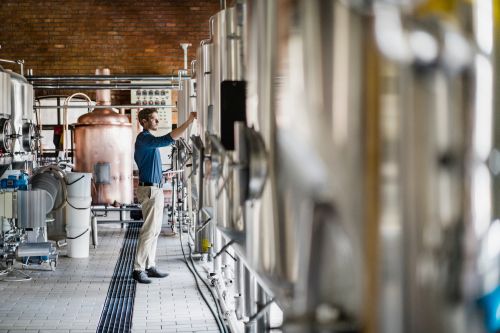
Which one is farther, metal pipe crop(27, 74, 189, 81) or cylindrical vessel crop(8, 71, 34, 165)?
metal pipe crop(27, 74, 189, 81)

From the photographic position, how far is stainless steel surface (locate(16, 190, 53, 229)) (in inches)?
249

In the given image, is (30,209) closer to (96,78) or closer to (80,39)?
(96,78)

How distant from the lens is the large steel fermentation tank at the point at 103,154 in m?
9.19

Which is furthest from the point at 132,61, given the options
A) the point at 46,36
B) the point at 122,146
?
the point at 122,146

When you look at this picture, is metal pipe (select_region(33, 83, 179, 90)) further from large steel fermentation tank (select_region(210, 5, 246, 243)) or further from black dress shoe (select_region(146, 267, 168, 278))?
large steel fermentation tank (select_region(210, 5, 246, 243))

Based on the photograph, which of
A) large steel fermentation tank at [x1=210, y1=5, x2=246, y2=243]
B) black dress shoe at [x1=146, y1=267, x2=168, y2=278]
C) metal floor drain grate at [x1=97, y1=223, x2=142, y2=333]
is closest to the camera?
large steel fermentation tank at [x1=210, y1=5, x2=246, y2=243]

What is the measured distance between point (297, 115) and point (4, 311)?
170 inches

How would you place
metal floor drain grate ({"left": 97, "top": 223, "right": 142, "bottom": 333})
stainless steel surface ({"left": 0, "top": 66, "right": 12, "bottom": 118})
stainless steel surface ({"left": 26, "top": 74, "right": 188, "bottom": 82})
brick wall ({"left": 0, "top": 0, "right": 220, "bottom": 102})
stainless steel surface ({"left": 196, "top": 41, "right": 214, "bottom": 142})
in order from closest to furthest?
stainless steel surface ({"left": 196, "top": 41, "right": 214, "bottom": 142})
metal floor drain grate ({"left": 97, "top": 223, "right": 142, "bottom": 333})
stainless steel surface ({"left": 0, "top": 66, "right": 12, "bottom": 118})
stainless steel surface ({"left": 26, "top": 74, "right": 188, "bottom": 82})
brick wall ({"left": 0, "top": 0, "right": 220, "bottom": 102})

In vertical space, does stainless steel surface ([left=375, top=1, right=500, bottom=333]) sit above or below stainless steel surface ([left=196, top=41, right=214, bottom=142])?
below

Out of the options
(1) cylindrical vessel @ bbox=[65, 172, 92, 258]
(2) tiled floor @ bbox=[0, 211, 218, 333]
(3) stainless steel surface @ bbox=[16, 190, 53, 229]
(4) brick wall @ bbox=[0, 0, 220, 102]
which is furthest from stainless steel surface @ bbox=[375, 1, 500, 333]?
(4) brick wall @ bbox=[0, 0, 220, 102]

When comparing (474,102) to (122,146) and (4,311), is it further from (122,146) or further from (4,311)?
(122,146)

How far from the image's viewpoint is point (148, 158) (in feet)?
19.0

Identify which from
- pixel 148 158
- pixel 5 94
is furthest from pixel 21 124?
pixel 148 158

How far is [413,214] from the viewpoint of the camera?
2.87 ft
